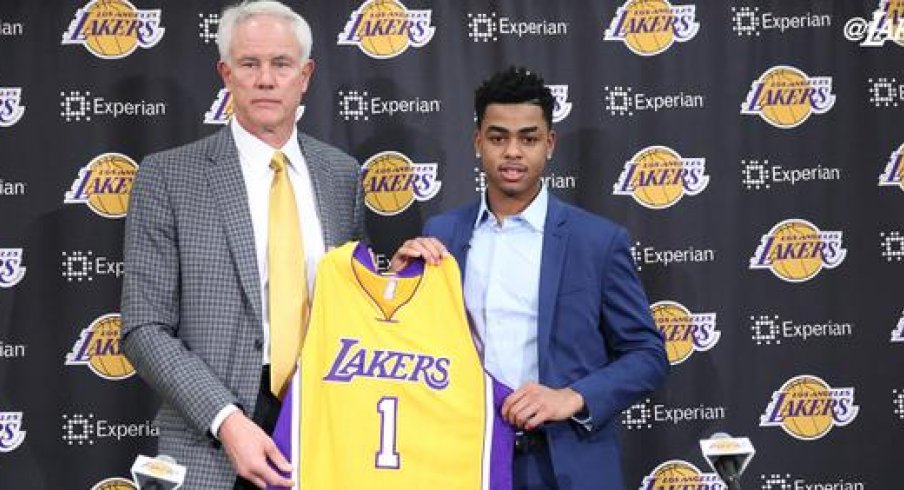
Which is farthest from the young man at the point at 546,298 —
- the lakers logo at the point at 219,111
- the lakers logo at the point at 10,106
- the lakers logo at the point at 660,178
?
the lakers logo at the point at 10,106

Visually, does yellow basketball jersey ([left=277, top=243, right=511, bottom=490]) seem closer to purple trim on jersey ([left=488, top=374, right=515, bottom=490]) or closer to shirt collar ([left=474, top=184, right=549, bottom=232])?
purple trim on jersey ([left=488, top=374, right=515, bottom=490])

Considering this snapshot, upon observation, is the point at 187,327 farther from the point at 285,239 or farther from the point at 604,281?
the point at 604,281

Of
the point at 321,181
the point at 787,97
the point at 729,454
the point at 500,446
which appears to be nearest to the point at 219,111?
the point at 321,181

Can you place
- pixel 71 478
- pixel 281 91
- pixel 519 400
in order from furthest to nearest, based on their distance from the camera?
pixel 71 478
pixel 281 91
pixel 519 400

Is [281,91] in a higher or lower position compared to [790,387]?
higher

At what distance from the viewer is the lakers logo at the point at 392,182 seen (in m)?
3.64

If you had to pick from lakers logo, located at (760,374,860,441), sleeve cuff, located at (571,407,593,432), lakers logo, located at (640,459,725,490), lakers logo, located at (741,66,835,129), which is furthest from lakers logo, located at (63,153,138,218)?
lakers logo, located at (760,374,860,441)

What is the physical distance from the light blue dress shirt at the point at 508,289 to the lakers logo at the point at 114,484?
1.60 m

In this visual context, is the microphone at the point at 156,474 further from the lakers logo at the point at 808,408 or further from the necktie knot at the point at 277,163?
the lakers logo at the point at 808,408

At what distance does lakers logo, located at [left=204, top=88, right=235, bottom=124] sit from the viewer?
11.9ft

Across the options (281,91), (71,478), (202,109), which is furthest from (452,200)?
(71,478)

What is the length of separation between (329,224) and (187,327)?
17.6 inches

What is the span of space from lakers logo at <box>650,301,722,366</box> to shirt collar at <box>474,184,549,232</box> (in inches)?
44.7

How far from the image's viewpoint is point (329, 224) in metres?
2.71
